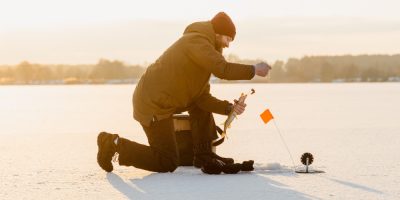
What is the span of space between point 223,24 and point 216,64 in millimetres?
388

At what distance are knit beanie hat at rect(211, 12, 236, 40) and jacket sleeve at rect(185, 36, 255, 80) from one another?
0.17m

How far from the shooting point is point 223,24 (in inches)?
203

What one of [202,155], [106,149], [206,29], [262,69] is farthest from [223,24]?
[106,149]

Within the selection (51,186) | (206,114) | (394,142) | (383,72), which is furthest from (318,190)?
(383,72)

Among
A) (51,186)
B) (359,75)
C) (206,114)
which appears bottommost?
(51,186)

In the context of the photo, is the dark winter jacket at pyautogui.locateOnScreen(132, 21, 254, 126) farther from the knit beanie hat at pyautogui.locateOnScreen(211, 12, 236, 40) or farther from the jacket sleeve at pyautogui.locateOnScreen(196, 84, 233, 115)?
the jacket sleeve at pyautogui.locateOnScreen(196, 84, 233, 115)

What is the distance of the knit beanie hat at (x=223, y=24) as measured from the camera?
203 inches

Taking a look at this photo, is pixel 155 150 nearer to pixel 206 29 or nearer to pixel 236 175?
pixel 236 175

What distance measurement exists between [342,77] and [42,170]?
8267cm

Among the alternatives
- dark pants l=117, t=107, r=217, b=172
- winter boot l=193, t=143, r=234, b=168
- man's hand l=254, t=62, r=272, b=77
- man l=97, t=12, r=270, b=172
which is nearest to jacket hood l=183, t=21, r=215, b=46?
man l=97, t=12, r=270, b=172

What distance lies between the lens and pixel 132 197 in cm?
418

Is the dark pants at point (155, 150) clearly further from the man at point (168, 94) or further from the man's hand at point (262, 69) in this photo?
the man's hand at point (262, 69)

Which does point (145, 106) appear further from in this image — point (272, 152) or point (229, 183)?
point (272, 152)

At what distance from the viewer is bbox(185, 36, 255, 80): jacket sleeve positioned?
Result: 4.97 m
